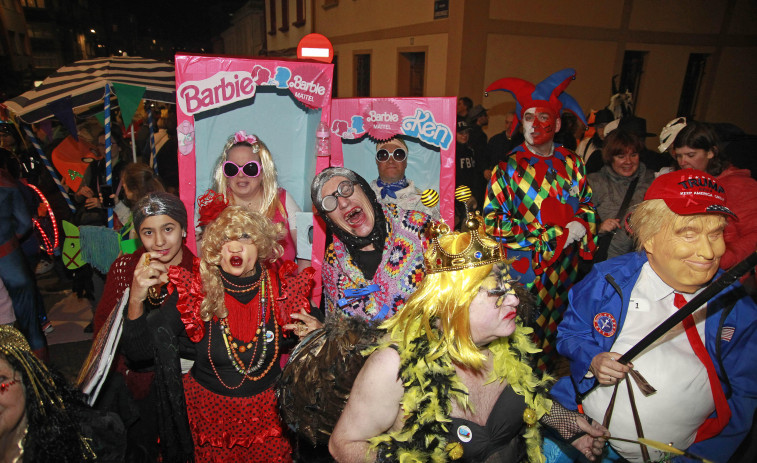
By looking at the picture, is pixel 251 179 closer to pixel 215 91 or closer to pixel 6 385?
pixel 215 91

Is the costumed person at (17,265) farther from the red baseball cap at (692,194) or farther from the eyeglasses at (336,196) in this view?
the red baseball cap at (692,194)

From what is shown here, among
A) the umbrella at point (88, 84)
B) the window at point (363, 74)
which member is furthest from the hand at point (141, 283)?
the window at point (363, 74)

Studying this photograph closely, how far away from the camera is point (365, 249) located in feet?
9.07

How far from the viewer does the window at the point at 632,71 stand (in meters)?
11.6

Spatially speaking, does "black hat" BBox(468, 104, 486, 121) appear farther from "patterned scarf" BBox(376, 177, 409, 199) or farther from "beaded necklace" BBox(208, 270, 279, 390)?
"beaded necklace" BBox(208, 270, 279, 390)

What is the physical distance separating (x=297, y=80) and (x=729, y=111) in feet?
49.7

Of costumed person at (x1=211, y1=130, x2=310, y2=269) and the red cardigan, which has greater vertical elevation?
costumed person at (x1=211, y1=130, x2=310, y2=269)

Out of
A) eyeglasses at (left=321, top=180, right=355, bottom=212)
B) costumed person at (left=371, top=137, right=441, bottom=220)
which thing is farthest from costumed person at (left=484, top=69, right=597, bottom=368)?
eyeglasses at (left=321, top=180, right=355, bottom=212)

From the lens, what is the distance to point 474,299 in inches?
61.6

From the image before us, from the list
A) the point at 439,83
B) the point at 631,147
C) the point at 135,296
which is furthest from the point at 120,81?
the point at 439,83

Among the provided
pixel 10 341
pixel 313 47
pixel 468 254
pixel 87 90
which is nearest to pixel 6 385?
pixel 10 341

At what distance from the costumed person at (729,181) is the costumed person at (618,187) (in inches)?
19.4

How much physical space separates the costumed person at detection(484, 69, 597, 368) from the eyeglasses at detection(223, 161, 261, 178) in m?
1.91

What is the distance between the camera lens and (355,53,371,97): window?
47.1 feet
